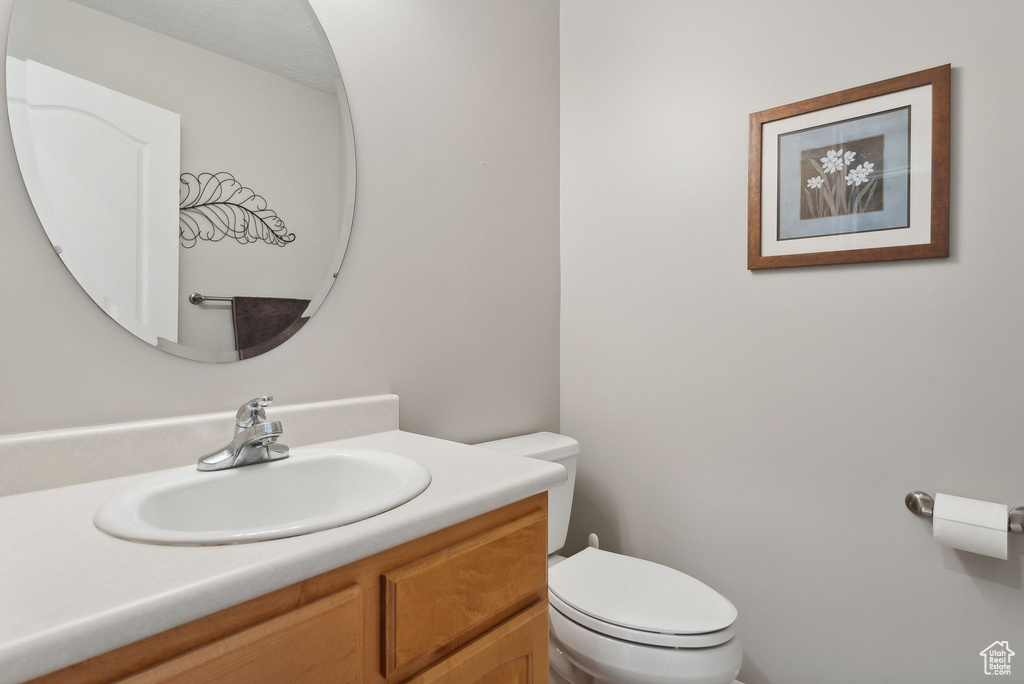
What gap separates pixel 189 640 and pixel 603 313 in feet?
→ 4.92

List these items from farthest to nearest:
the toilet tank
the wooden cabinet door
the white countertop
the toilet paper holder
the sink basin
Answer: the toilet tank < the toilet paper holder < the wooden cabinet door < the sink basin < the white countertop

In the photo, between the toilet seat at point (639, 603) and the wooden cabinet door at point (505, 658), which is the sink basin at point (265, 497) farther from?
the toilet seat at point (639, 603)

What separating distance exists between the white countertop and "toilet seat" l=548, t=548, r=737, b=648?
0.51 meters

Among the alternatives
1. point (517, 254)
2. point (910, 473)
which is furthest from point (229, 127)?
point (910, 473)

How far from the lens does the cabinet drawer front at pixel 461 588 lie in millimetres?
721

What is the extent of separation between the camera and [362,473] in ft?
3.40

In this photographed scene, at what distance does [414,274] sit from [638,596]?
3.23 feet

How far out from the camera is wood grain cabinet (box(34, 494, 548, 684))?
55cm

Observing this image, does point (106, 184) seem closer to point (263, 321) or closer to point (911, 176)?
point (263, 321)

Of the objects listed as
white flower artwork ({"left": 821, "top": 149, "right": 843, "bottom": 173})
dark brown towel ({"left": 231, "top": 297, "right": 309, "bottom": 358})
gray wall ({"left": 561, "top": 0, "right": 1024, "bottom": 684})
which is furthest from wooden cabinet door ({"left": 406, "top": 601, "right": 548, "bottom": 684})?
white flower artwork ({"left": 821, "top": 149, "right": 843, "bottom": 173})

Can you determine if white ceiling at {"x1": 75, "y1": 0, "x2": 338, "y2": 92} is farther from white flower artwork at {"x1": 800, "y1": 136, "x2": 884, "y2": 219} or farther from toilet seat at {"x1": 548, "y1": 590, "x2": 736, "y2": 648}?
toilet seat at {"x1": 548, "y1": 590, "x2": 736, "y2": 648}

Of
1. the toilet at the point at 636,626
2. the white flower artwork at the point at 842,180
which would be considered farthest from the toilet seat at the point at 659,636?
the white flower artwork at the point at 842,180

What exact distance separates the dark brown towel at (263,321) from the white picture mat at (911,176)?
1228mm

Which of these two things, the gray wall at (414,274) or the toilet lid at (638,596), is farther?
the toilet lid at (638,596)
